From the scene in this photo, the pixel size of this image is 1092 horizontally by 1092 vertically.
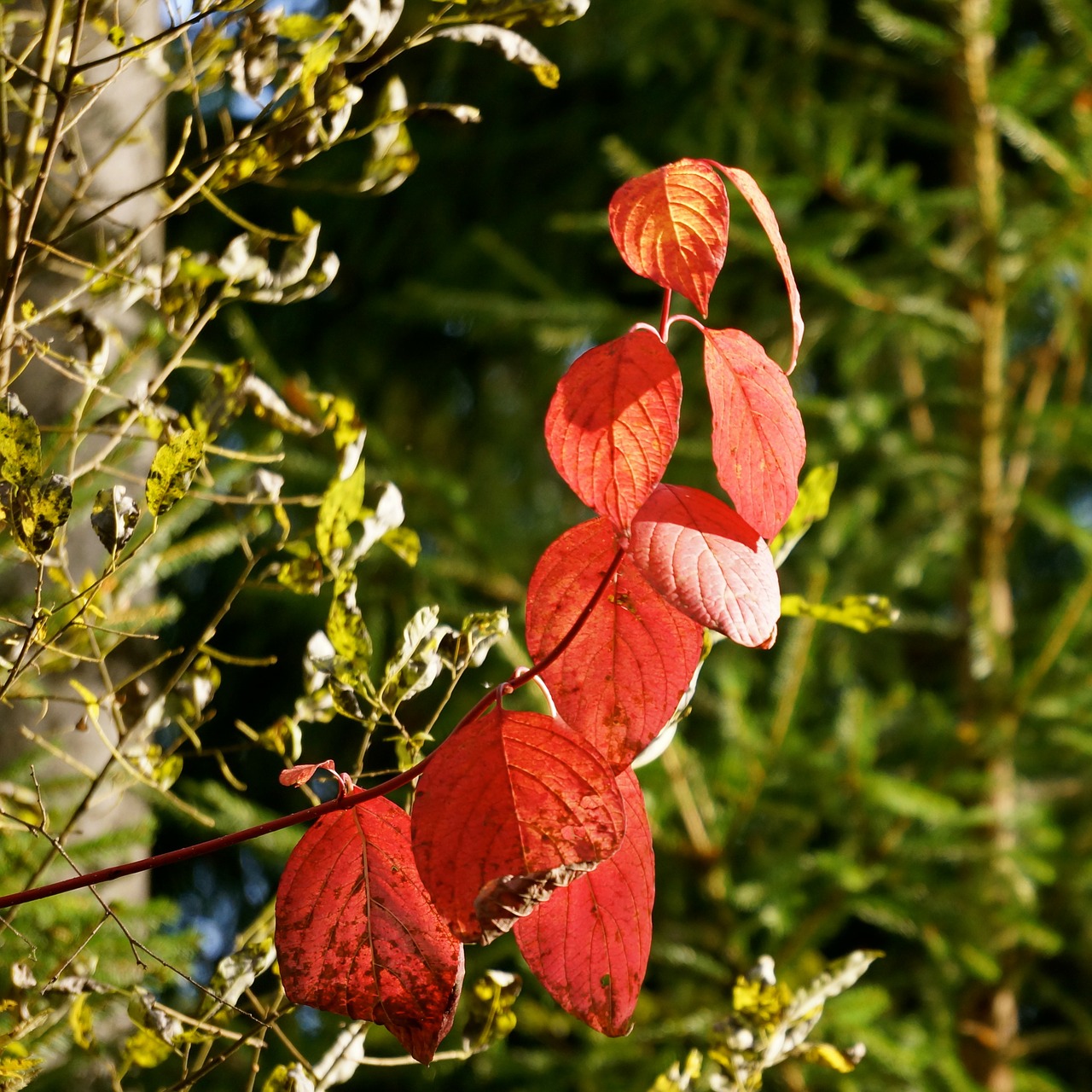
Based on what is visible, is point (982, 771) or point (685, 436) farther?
point (685, 436)

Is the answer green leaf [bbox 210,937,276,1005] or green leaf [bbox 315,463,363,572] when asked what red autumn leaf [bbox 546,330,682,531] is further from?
green leaf [bbox 210,937,276,1005]

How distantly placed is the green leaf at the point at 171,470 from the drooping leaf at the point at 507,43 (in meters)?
0.20

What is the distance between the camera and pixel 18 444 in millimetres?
328

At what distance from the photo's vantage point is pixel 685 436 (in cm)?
172

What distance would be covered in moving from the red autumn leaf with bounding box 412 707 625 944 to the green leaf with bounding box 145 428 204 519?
13cm

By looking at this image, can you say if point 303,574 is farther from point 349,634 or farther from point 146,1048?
point 146,1048

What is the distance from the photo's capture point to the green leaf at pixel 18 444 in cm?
33

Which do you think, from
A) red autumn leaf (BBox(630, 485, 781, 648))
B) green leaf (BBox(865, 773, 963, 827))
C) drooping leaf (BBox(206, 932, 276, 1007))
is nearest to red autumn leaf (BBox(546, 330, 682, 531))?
red autumn leaf (BBox(630, 485, 781, 648))

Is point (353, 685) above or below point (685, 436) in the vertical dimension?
above

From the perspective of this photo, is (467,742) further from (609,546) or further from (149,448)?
(149,448)

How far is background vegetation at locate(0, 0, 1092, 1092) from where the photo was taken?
1.21 m

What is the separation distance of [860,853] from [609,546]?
1129 mm

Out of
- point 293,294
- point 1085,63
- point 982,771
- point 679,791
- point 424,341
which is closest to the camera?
point 293,294

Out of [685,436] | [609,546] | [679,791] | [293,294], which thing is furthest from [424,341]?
[609,546]
